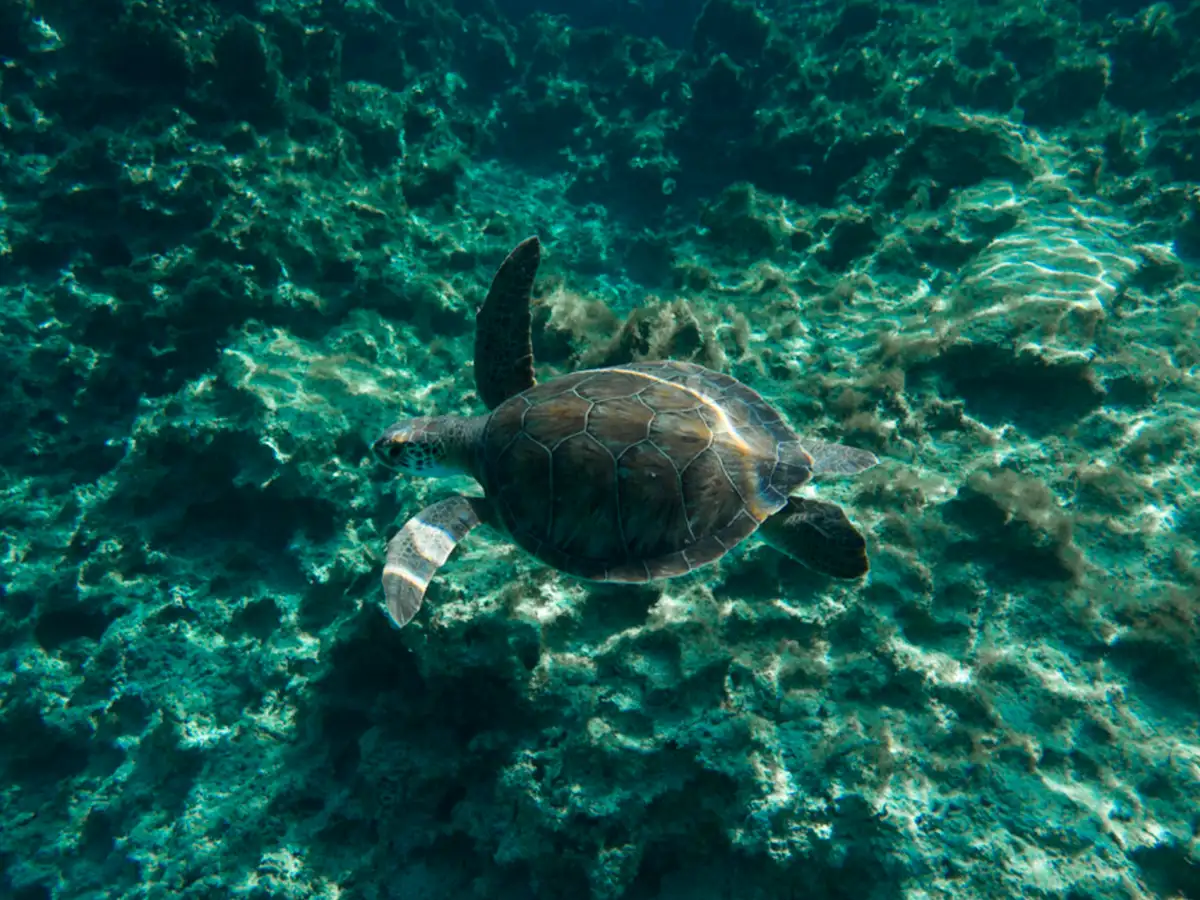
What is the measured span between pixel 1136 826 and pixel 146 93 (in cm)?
1169

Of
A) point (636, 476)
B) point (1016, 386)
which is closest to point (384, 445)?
point (636, 476)

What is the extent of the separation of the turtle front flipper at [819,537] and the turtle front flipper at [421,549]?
1.94 meters

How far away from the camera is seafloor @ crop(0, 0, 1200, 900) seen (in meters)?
3.07

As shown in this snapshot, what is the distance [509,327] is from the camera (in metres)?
4.39

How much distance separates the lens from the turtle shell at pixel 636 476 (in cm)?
329

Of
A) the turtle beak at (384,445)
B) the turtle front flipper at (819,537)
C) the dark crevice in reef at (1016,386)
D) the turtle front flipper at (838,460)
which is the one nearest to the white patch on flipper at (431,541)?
the turtle beak at (384,445)

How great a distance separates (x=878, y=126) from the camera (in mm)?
8609

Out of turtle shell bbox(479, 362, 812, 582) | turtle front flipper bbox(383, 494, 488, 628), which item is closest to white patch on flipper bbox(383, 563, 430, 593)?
turtle front flipper bbox(383, 494, 488, 628)

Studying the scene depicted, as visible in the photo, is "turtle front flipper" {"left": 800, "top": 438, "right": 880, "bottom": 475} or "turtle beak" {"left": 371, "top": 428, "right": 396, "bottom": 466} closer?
"turtle front flipper" {"left": 800, "top": 438, "right": 880, "bottom": 475}

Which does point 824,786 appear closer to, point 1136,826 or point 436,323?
point 1136,826

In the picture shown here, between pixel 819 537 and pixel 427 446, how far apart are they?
2800 mm

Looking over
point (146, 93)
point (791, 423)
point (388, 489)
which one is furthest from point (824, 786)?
point (146, 93)

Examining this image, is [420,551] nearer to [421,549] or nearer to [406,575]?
[421,549]

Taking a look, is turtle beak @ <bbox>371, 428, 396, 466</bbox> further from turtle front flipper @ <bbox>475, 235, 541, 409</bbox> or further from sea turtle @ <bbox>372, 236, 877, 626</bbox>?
turtle front flipper @ <bbox>475, 235, 541, 409</bbox>
